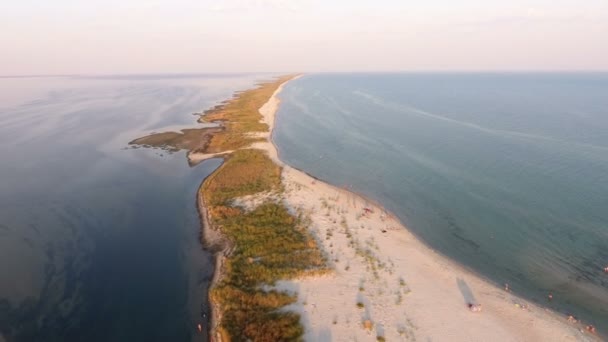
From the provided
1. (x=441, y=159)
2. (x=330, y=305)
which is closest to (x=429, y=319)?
(x=330, y=305)

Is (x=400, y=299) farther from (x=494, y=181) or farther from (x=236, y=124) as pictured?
(x=236, y=124)

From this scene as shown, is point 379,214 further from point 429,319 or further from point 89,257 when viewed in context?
point 89,257

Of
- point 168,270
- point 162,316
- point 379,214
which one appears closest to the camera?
point 162,316

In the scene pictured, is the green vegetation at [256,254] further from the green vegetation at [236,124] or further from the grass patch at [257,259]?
the green vegetation at [236,124]

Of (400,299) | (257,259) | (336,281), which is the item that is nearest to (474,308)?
(400,299)

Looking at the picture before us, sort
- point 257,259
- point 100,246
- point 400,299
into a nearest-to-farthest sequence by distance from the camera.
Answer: point 400,299, point 257,259, point 100,246

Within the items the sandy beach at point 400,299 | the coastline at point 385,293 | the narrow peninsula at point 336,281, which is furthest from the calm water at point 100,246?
the sandy beach at point 400,299
